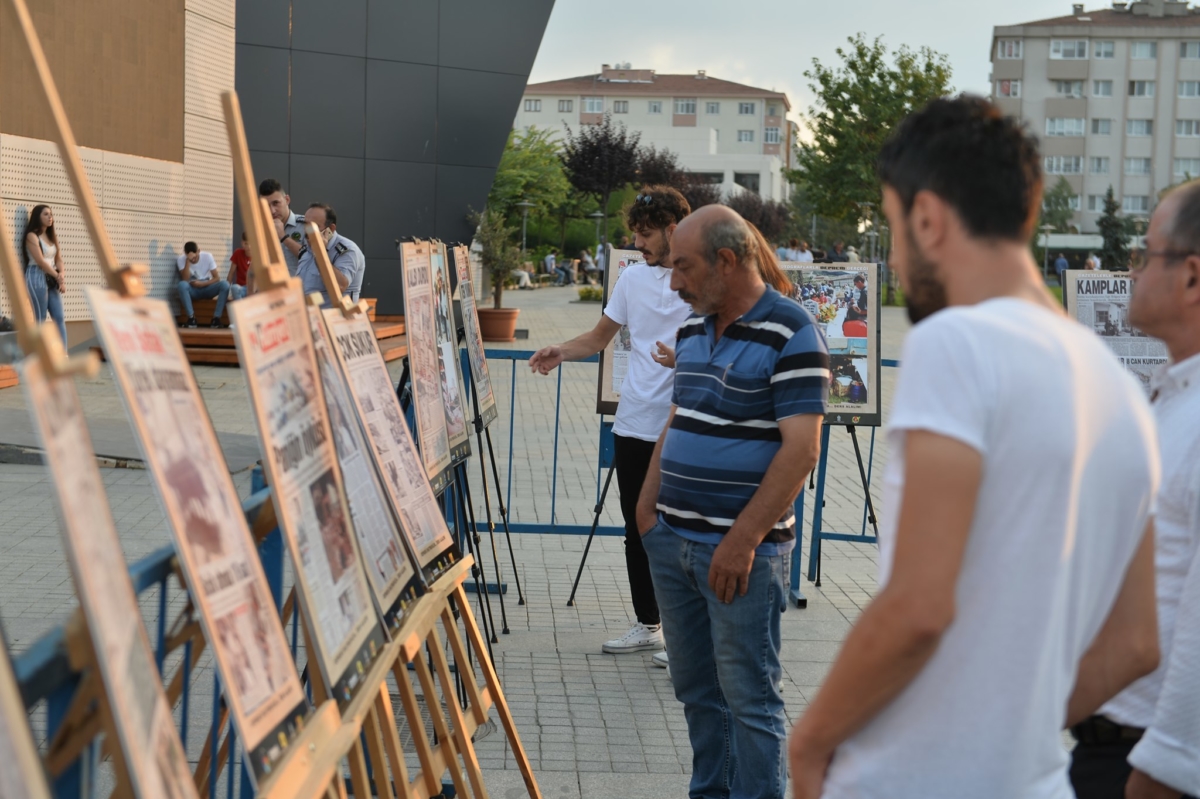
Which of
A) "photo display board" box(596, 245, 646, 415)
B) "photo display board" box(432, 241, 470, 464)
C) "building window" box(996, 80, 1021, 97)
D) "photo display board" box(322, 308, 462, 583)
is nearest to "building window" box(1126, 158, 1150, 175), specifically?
"building window" box(996, 80, 1021, 97)

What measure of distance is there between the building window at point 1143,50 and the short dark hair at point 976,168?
328 ft

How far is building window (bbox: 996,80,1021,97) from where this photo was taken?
91.3 meters

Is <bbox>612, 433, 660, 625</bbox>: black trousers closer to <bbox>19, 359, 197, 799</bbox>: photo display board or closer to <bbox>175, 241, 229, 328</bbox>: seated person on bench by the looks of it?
<bbox>19, 359, 197, 799</bbox>: photo display board

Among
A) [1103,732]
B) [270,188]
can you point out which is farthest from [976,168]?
[270,188]

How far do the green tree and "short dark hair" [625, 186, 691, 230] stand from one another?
38.1 m

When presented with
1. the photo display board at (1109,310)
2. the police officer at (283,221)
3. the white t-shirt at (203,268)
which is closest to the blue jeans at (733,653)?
the photo display board at (1109,310)

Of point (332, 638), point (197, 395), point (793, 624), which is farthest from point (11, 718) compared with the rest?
point (793, 624)

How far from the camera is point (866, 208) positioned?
44.3 meters

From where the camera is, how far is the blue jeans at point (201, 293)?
18375mm

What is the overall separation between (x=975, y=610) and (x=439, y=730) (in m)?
2.03

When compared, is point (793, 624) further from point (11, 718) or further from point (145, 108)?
point (145, 108)

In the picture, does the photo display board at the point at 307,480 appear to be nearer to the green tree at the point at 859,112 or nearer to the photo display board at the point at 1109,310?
the photo display board at the point at 1109,310

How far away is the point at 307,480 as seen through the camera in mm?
2254

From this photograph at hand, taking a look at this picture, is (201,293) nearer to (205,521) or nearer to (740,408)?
(740,408)
